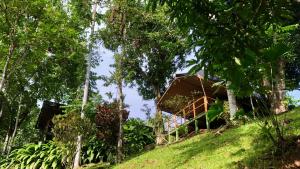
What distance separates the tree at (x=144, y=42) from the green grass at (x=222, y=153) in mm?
9205

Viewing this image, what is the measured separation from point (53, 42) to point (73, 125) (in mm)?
3938

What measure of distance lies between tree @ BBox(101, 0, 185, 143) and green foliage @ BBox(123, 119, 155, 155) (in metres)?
1.65

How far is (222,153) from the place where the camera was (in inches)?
501

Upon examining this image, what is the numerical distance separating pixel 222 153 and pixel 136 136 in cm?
1112

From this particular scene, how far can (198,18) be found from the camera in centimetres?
674

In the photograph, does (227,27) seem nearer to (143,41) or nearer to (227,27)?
(227,27)

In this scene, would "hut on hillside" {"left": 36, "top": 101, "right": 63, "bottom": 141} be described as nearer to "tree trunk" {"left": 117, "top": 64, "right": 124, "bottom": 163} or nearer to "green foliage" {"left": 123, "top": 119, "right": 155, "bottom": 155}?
"green foliage" {"left": 123, "top": 119, "right": 155, "bottom": 155}

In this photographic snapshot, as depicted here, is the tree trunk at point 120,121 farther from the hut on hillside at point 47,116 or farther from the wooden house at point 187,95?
the hut on hillside at point 47,116

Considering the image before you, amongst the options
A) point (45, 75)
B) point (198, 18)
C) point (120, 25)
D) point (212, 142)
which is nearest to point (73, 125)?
point (212, 142)

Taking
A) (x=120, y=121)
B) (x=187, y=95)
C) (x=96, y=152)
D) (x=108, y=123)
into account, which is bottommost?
(x=96, y=152)

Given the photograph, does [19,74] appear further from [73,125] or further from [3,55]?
[73,125]

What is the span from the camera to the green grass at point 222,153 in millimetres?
10857

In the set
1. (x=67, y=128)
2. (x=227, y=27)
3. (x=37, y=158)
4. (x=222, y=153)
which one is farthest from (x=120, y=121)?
(x=227, y=27)

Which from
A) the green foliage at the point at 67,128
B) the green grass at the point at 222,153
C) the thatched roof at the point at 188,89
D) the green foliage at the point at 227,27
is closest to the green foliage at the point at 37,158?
the green foliage at the point at 67,128
